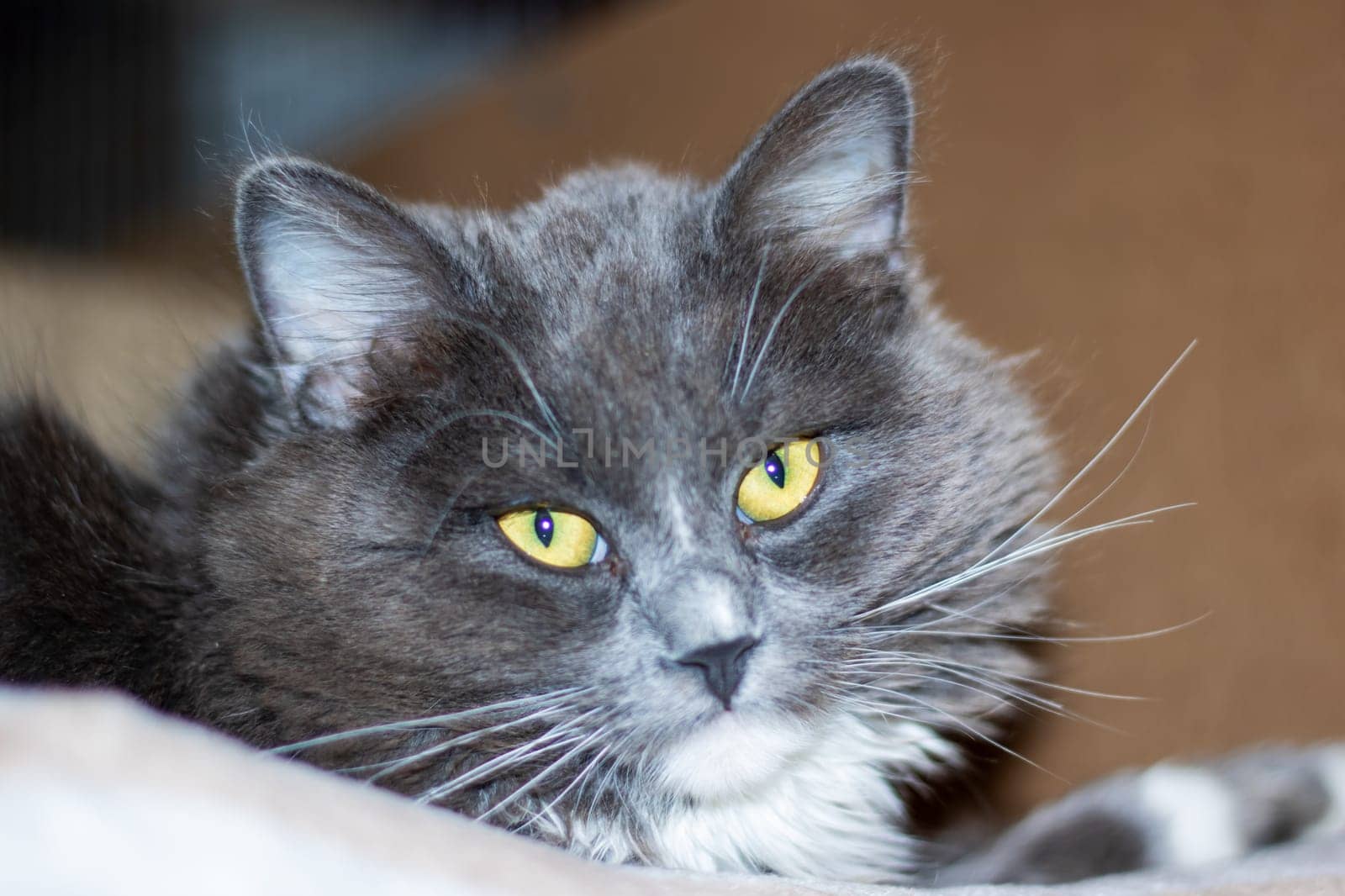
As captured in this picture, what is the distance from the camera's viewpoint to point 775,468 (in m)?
1.30

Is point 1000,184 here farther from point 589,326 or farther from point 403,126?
point 403,126

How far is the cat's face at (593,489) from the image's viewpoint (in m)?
1.21

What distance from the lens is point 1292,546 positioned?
191cm

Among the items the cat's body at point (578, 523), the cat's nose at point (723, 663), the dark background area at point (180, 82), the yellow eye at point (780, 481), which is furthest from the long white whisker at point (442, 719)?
the dark background area at point (180, 82)

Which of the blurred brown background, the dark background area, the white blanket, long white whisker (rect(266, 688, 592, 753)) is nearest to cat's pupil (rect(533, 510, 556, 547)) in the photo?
long white whisker (rect(266, 688, 592, 753))

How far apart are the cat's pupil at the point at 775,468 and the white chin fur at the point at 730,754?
28cm

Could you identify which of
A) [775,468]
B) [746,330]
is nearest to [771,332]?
[746,330]

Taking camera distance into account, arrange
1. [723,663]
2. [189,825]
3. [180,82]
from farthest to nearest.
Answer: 1. [180,82]
2. [723,663]
3. [189,825]

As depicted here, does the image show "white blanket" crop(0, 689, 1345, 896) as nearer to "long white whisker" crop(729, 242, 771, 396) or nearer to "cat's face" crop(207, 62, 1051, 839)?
"cat's face" crop(207, 62, 1051, 839)

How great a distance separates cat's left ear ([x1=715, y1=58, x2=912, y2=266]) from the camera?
1339mm

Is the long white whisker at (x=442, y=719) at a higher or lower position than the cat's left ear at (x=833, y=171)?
lower

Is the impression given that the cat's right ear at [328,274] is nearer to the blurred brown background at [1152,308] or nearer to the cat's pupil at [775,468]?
the blurred brown background at [1152,308]

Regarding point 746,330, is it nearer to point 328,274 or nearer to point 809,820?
point 328,274

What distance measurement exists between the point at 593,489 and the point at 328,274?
433 mm
